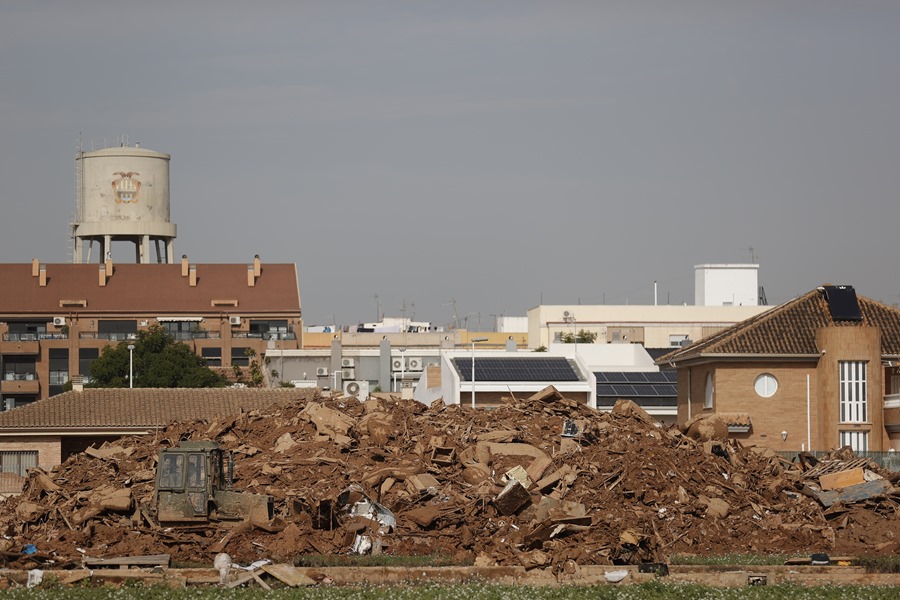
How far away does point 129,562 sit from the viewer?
107ft

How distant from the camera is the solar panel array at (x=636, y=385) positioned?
76.7 m

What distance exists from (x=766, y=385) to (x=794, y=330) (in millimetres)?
2631

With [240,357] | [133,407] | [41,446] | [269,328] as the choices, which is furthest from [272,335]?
[41,446]

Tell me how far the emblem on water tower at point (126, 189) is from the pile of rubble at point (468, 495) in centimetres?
9905

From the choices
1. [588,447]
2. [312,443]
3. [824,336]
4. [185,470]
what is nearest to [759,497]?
[588,447]

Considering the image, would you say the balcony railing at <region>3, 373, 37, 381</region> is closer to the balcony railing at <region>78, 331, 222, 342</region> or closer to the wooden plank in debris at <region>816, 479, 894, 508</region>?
the balcony railing at <region>78, 331, 222, 342</region>

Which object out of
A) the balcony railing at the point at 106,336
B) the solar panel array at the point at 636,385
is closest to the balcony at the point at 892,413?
the solar panel array at the point at 636,385

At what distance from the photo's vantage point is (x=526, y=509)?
1476 inches

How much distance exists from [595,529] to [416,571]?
548cm

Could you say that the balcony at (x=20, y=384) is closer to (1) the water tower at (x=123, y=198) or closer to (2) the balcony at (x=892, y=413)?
(1) the water tower at (x=123, y=198)

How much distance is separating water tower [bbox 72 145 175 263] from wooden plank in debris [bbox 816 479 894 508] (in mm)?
109236

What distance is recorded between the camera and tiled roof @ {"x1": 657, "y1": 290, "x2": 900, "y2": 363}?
59938mm

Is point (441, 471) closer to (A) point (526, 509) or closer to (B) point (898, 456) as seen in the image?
(A) point (526, 509)

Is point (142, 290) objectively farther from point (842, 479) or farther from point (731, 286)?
point (842, 479)
